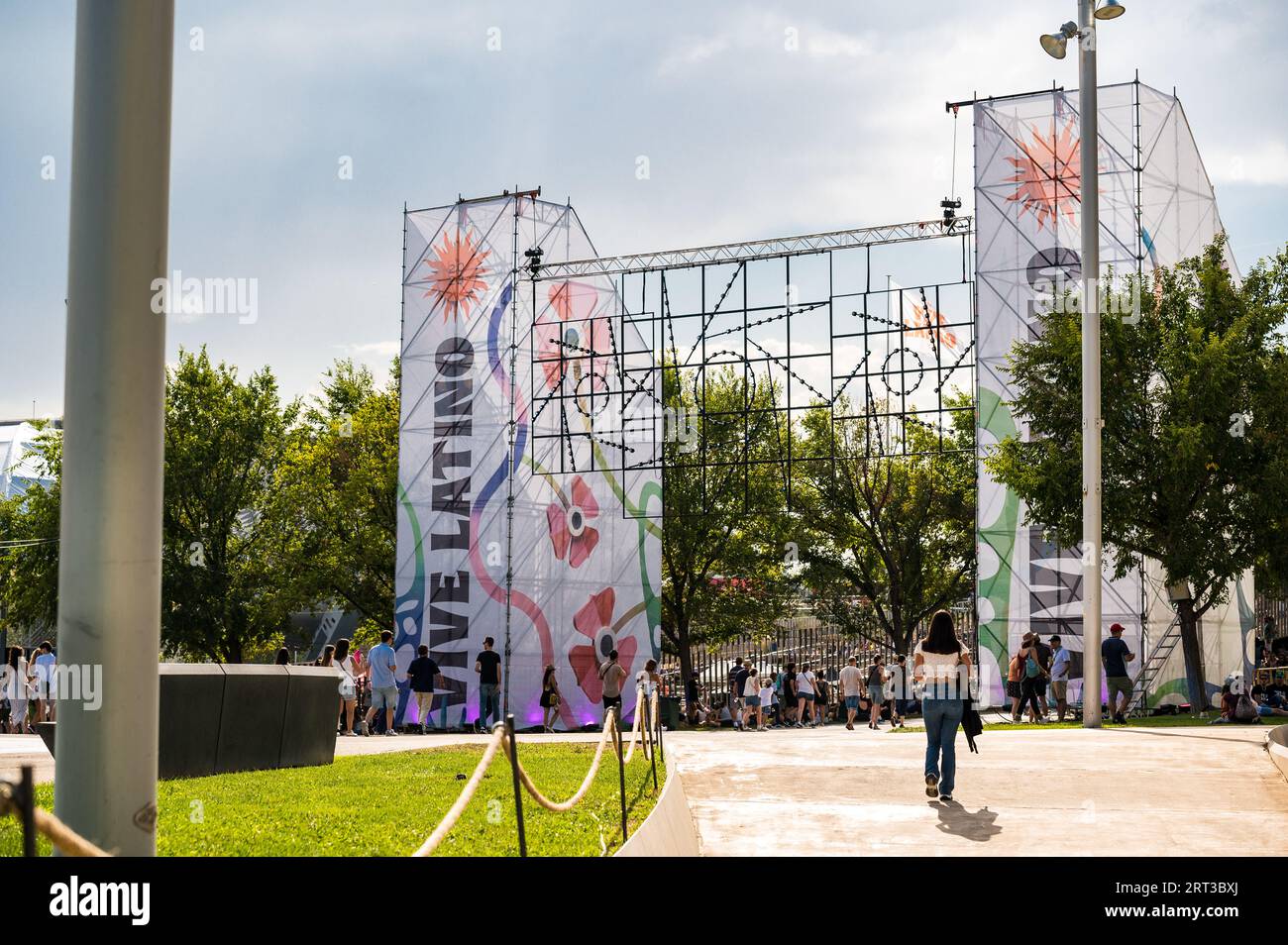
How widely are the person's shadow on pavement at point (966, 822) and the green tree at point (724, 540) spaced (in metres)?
34.8

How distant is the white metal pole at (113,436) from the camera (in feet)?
13.5

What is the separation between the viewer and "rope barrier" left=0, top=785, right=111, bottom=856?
2.99 m

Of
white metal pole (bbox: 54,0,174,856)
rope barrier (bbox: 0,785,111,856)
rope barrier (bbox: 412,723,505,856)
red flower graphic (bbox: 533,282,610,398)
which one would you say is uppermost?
red flower graphic (bbox: 533,282,610,398)

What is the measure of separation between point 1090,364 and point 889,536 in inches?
1103

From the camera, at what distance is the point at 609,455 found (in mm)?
36812

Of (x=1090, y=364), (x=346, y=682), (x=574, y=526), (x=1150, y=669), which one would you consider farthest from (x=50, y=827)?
(x=574, y=526)

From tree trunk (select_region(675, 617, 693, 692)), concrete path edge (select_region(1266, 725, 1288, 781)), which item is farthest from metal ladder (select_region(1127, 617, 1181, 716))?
tree trunk (select_region(675, 617, 693, 692))

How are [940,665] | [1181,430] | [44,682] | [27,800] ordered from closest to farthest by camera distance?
[27,800], [940,665], [1181,430], [44,682]

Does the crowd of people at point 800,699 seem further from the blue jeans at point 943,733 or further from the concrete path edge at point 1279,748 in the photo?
the blue jeans at point 943,733

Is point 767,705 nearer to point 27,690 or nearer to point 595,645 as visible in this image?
point 595,645

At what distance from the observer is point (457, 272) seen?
33.9 m

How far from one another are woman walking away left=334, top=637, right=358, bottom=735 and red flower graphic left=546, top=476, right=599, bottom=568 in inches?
436

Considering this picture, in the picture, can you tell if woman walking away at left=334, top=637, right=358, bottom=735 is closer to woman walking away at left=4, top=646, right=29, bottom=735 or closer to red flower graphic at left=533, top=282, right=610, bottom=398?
woman walking away at left=4, top=646, right=29, bottom=735
